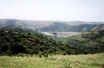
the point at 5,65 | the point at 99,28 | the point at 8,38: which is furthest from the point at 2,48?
the point at 99,28

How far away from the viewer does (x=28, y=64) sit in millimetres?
10102

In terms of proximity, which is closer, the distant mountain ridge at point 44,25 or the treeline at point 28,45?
the treeline at point 28,45

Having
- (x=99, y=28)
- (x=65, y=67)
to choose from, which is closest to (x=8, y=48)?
(x=65, y=67)

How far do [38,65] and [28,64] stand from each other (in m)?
0.76

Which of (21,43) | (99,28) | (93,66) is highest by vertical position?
(93,66)

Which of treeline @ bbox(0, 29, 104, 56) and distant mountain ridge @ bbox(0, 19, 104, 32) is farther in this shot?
distant mountain ridge @ bbox(0, 19, 104, 32)

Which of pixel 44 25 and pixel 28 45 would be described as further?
pixel 44 25

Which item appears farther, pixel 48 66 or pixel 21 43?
pixel 21 43

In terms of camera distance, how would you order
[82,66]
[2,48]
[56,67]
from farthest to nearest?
[2,48] < [82,66] < [56,67]

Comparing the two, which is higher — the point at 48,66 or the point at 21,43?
the point at 48,66

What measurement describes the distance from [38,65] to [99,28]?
322ft

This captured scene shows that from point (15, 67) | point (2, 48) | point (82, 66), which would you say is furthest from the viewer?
point (2, 48)

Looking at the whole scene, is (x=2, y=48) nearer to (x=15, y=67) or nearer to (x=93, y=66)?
(x=15, y=67)

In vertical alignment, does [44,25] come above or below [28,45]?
below
